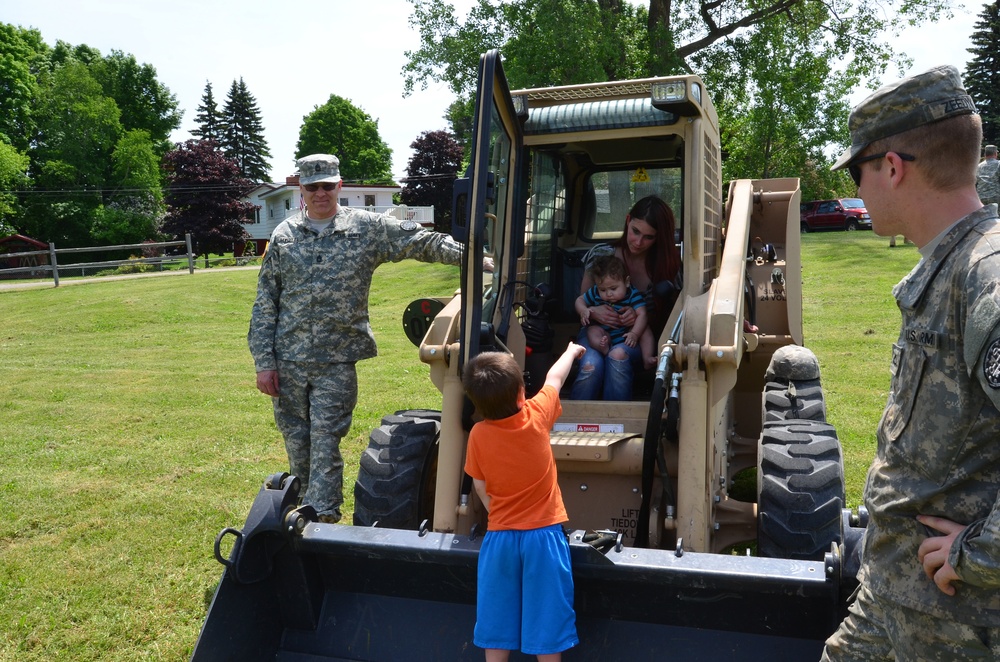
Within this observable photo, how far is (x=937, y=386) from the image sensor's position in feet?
6.56

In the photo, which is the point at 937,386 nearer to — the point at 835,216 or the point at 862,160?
the point at 862,160

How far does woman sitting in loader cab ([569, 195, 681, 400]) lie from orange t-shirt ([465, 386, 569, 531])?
1.25 meters

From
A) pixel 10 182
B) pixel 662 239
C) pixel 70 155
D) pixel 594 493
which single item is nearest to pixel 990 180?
pixel 662 239

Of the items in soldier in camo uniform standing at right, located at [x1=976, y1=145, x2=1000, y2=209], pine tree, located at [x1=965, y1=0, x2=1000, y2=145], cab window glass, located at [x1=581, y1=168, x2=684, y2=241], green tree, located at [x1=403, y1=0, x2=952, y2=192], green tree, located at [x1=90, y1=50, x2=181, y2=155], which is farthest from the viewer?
green tree, located at [x1=90, y1=50, x2=181, y2=155]

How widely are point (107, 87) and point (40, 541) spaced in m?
54.6

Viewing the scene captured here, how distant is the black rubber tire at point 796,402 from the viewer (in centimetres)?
485

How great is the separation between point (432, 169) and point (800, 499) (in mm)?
47726

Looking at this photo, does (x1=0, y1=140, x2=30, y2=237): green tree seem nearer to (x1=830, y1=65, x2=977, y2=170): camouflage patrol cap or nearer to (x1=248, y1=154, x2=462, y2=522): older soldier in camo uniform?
(x1=248, y1=154, x2=462, y2=522): older soldier in camo uniform

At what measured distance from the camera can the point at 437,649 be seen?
3645mm

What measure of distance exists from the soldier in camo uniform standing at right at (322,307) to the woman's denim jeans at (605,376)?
107cm

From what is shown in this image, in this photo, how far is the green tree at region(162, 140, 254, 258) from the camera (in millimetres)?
43031

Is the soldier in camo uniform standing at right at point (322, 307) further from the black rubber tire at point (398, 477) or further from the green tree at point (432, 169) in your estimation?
the green tree at point (432, 169)

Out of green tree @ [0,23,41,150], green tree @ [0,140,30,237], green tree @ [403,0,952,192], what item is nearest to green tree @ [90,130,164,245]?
green tree @ [0,140,30,237]

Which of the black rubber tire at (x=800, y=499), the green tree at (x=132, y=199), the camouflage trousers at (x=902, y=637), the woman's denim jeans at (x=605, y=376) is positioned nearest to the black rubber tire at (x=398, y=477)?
the woman's denim jeans at (x=605, y=376)
